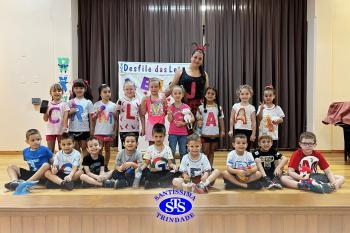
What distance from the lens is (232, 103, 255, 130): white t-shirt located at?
3322mm

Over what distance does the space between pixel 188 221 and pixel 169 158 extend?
1110 mm

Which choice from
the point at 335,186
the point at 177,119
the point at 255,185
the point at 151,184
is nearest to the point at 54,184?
the point at 151,184

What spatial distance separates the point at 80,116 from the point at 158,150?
0.91 m

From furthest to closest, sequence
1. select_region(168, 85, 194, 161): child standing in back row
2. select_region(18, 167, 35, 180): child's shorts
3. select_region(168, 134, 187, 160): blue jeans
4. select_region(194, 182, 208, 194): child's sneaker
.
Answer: select_region(168, 134, 187, 160): blue jeans
select_region(168, 85, 194, 161): child standing in back row
select_region(18, 167, 35, 180): child's shorts
select_region(194, 182, 208, 194): child's sneaker

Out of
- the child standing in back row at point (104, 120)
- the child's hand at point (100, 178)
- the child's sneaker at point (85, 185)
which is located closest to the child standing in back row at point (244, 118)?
the child standing in back row at point (104, 120)

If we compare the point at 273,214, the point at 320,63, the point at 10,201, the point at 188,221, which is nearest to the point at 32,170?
the point at 10,201

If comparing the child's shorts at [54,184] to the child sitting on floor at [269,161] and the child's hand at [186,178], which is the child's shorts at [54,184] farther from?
the child sitting on floor at [269,161]

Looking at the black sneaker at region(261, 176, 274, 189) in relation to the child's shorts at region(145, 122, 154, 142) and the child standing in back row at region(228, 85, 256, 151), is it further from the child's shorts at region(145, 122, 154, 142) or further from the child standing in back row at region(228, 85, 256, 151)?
the child's shorts at region(145, 122, 154, 142)

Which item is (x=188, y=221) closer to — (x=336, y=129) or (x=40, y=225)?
(x=40, y=225)

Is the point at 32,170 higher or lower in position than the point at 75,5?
lower

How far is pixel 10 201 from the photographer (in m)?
1.96

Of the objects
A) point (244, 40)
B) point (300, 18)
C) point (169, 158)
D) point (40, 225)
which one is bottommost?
point (40, 225)

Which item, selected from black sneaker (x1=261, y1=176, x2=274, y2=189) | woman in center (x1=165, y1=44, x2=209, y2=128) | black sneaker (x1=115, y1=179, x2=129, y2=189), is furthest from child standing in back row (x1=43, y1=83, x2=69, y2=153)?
black sneaker (x1=261, y1=176, x2=274, y2=189)

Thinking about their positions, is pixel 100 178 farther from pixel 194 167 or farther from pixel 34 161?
pixel 194 167
